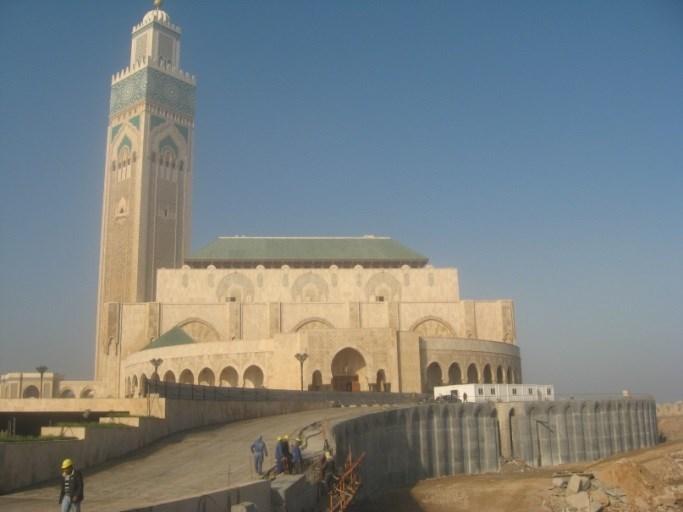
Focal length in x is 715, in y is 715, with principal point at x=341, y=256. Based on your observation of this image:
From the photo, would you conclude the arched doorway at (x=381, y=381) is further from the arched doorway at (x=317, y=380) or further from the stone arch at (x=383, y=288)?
the stone arch at (x=383, y=288)

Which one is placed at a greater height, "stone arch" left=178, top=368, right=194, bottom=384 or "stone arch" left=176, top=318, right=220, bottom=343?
"stone arch" left=176, top=318, right=220, bottom=343

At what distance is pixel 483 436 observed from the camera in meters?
35.3

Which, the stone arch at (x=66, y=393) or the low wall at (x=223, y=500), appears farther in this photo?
the stone arch at (x=66, y=393)

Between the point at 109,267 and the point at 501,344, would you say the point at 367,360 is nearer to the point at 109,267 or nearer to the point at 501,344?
the point at 501,344

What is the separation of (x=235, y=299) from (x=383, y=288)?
13.2 metres

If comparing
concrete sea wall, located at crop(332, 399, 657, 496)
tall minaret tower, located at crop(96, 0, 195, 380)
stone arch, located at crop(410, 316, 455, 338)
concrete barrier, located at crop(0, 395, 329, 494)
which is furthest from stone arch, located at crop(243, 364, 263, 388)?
concrete barrier, located at crop(0, 395, 329, 494)

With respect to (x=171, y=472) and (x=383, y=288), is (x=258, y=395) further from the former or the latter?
(x=383, y=288)

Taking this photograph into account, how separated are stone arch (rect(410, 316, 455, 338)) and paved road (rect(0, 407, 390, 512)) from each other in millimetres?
37011

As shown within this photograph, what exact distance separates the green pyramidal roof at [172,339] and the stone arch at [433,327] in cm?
1863

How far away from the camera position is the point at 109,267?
73.1 m

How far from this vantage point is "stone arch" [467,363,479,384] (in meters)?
51.8

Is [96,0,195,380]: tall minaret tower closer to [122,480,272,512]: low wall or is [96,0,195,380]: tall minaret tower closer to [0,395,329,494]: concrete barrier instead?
[0,395,329,494]: concrete barrier

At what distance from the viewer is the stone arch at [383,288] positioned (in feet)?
210

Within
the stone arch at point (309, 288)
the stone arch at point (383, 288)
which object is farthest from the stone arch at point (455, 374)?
the stone arch at point (309, 288)
